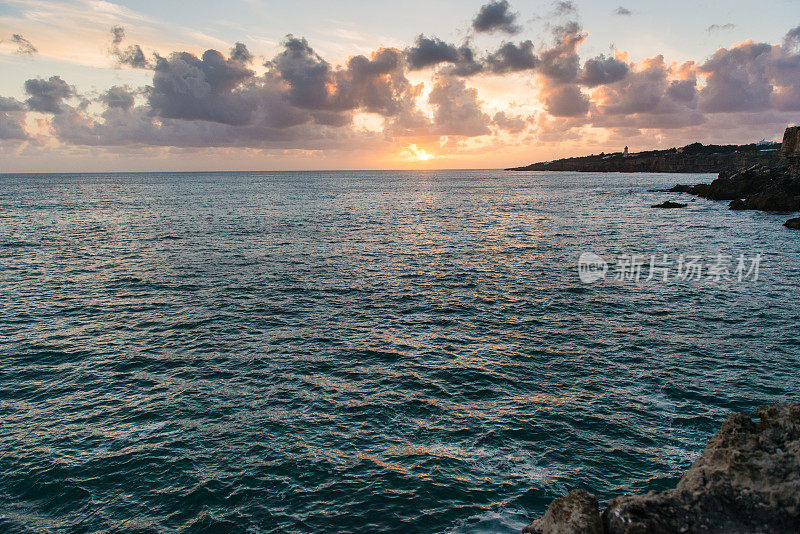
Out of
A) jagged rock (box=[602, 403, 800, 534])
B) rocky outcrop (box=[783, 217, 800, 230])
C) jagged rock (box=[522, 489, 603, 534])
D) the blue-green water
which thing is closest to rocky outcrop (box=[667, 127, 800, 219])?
rocky outcrop (box=[783, 217, 800, 230])

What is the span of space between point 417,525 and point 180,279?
119ft

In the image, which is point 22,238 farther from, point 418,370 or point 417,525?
point 417,525

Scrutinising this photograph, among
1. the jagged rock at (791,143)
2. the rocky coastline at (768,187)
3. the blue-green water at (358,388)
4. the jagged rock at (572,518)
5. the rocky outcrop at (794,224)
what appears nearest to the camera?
the jagged rock at (572,518)

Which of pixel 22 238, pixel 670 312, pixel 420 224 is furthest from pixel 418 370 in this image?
pixel 22 238

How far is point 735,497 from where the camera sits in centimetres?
916

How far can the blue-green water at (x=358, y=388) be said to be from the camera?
1459 centimetres

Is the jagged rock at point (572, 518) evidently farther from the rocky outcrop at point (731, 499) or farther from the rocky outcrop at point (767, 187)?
the rocky outcrop at point (767, 187)

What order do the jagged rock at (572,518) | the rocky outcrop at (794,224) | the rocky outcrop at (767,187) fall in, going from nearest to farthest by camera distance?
the jagged rock at (572,518) < the rocky outcrop at (794,224) < the rocky outcrop at (767,187)

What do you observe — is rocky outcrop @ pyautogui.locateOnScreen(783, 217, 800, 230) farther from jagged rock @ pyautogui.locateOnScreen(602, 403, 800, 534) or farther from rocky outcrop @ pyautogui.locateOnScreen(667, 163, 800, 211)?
jagged rock @ pyautogui.locateOnScreen(602, 403, 800, 534)

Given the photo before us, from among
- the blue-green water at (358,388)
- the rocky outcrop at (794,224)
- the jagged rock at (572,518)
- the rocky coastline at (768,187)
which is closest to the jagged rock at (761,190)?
the rocky coastline at (768,187)

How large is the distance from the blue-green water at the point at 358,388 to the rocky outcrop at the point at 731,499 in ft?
16.0

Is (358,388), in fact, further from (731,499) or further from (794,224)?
(794,224)

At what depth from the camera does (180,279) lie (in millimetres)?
41969

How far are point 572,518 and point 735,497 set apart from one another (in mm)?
3328
